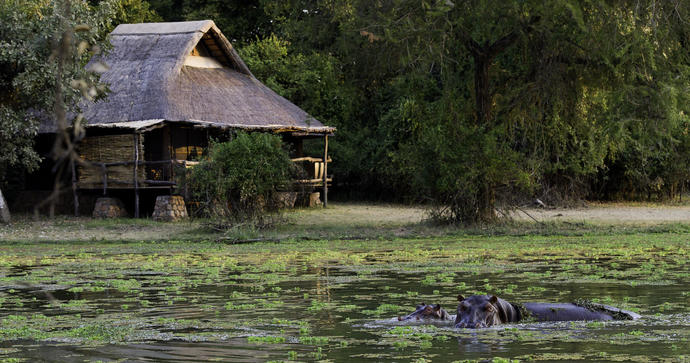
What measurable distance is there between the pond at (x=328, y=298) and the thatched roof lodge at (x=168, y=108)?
8.82 meters

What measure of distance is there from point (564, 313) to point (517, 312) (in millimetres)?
434

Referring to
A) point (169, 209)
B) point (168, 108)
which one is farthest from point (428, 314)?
point (168, 108)

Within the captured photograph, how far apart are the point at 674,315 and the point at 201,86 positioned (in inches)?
873

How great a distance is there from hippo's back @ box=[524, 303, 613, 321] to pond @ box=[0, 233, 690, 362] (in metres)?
0.15

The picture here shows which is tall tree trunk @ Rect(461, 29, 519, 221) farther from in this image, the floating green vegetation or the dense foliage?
the floating green vegetation

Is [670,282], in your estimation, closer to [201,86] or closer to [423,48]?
[423,48]

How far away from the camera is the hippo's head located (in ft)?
27.2

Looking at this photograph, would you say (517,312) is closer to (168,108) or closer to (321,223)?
(321,223)

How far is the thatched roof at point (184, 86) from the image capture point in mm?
27000

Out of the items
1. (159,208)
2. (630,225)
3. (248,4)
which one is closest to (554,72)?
(630,225)

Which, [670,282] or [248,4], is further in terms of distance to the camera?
[248,4]

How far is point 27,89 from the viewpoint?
2283cm

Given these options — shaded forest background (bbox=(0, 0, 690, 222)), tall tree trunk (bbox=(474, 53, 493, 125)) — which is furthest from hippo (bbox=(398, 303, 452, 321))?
tall tree trunk (bbox=(474, 53, 493, 125))

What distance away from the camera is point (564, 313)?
8648mm
